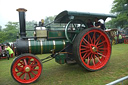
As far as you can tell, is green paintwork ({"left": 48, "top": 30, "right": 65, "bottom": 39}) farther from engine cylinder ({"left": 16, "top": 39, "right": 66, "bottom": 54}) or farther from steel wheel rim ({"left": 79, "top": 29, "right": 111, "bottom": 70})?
steel wheel rim ({"left": 79, "top": 29, "right": 111, "bottom": 70})

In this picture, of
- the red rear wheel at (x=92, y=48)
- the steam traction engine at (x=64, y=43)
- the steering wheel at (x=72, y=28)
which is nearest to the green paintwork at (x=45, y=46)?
the steam traction engine at (x=64, y=43)

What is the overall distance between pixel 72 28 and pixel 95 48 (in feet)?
3.65

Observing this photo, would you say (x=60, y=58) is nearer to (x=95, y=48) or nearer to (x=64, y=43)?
(x=64, y=43)

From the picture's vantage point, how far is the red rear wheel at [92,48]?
3.54 meters

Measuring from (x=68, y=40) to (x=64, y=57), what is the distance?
593mm

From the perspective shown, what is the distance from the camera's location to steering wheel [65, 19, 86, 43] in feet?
12.5

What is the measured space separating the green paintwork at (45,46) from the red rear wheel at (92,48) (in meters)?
0.55

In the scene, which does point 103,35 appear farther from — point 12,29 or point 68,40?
point 12,29

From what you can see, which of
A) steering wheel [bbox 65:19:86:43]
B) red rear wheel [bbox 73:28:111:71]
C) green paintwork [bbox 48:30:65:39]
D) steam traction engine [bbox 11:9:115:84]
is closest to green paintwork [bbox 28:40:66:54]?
steam traction engine [bbox 11:9:115:84]

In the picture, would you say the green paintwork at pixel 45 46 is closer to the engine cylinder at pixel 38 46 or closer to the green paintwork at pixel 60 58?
the engine cylinder at pixel 38 46

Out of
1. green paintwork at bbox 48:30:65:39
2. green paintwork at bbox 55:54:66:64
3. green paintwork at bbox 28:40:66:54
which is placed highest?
green paintwork at bbox 48:30:65:39

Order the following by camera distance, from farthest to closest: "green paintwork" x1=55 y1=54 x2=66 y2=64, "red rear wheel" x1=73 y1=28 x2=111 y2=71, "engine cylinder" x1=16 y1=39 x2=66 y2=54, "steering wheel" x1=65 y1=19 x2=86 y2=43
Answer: "steering wheel" x1=65 y1=19 x2=86 y2=43, "green paintwork" x1=55 y1=54 x2=66 y2=64, "red rear wheel" x1=73 y1=28 x2=111 y2=71, "engine cylinder" x1=16 y1=39 x2=66 y2=54

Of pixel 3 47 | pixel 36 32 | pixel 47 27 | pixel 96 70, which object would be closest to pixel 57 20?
pixel 47 27

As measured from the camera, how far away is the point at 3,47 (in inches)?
335
